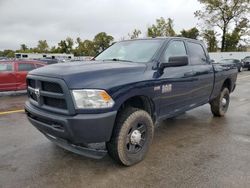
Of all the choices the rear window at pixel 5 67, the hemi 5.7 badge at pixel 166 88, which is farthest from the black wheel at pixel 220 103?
the rear window at pixel 5 67

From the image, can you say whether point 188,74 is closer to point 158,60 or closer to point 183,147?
point 158,60

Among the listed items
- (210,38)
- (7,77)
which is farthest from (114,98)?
(210,38)

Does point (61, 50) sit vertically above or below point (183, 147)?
above

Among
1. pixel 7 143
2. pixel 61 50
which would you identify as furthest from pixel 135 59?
pixel 61 50

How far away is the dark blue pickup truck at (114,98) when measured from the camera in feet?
10.4

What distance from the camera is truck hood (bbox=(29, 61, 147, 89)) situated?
10.4 feet

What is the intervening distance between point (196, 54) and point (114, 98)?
2.90m

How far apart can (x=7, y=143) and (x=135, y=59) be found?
2.73 metres

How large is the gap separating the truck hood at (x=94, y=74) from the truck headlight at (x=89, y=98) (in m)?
0.06

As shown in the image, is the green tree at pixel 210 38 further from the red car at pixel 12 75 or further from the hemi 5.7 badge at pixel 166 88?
the hemi 5.7 badge at pixel 166 88

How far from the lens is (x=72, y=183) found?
128 inches

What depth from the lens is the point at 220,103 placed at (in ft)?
21.6

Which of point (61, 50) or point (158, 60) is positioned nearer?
point (158, 60)

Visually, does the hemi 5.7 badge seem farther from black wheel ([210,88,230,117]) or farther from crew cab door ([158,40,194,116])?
black wheel ([210,88,230,117])
